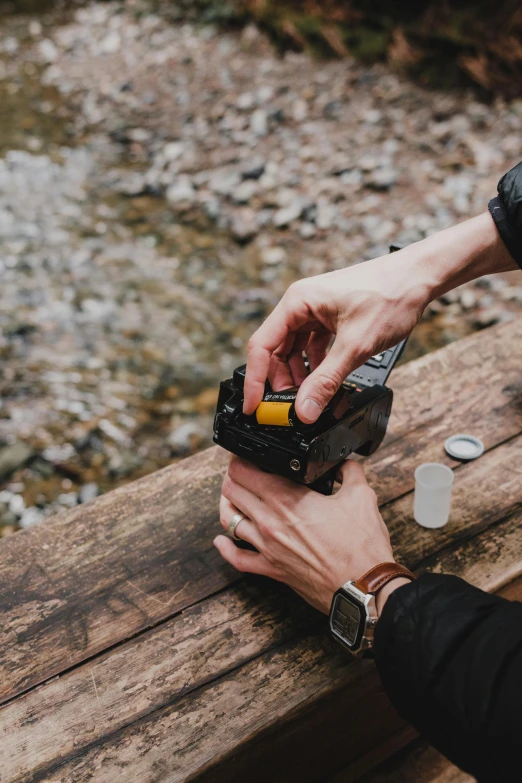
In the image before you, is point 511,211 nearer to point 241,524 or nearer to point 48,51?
point 241,524

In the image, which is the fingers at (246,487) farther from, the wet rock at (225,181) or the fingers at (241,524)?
the wet rock at (225,181)

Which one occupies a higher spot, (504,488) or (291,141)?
(504,488)

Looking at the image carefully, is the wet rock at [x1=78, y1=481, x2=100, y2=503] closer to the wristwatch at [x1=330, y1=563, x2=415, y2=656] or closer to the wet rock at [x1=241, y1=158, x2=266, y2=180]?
the wristwatch at [x1=330, y1=563, x2=415, y2=656]

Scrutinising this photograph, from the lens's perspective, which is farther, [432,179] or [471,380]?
[432,179]

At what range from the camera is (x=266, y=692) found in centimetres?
111

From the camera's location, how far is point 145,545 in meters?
1.39

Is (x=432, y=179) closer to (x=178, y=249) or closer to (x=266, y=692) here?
(x=178, y=249)

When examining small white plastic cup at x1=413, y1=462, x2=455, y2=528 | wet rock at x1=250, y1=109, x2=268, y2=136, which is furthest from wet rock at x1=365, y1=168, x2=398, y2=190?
small white plastic cup at x1=413, y1=462, x2=455, y2=528

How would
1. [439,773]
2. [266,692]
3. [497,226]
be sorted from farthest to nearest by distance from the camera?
1. [439,773]
2. [497,226]
3. [266,692]

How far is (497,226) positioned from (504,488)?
1.82 feet

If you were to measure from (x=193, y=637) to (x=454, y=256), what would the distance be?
2.91ft

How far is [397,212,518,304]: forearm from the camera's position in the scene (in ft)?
4.44

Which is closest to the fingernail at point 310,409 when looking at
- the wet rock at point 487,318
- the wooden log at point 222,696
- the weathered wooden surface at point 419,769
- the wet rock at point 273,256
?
the wooden log at point 222,696

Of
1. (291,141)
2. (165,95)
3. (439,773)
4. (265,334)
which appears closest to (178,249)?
(291,141)
